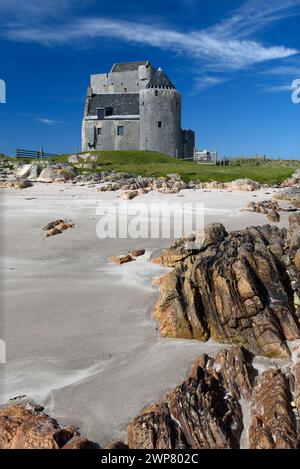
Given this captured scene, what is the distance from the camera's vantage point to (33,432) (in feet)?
13.8

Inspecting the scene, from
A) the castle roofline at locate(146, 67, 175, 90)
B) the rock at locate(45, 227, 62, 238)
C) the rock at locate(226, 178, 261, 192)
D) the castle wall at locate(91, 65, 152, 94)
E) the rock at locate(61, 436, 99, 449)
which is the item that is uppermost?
the castle wall at locate(91, 65, 152, 94)

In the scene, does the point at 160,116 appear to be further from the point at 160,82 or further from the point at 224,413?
the point at 224,413

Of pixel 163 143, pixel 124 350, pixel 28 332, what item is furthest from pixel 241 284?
pixel 163 143

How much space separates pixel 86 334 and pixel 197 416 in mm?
2567

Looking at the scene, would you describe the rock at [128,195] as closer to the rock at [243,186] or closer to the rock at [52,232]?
the rock at [243,186]

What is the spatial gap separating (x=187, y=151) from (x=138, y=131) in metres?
7.74

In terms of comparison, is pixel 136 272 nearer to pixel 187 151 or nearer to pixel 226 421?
pixel 226 421

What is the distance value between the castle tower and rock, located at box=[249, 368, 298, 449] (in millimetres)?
50725

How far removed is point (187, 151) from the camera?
195 ft

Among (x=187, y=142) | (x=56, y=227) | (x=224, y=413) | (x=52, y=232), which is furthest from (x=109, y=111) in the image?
(x=224, y=413)

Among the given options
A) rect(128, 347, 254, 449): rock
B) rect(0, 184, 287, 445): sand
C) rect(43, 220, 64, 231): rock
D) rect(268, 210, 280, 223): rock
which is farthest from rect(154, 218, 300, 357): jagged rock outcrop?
rect(43, 220, 64, 231): rock

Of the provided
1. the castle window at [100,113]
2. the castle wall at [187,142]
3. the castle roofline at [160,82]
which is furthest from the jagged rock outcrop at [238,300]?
the castle window at [100,113]

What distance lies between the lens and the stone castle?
5394cm

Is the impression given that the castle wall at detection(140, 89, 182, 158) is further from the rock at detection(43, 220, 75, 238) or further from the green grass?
the rock at detection(43, 220, 75, 238)
